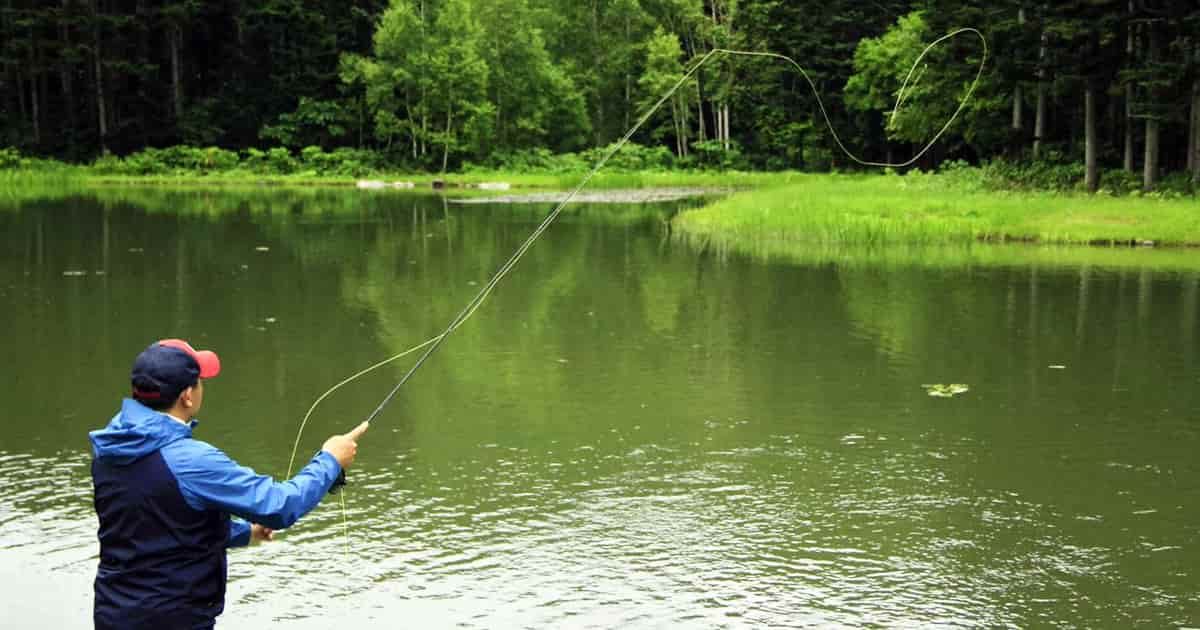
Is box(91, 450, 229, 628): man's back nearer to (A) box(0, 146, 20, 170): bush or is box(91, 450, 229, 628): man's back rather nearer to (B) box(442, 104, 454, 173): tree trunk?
(A) box(0, 146, 20, 170): bush

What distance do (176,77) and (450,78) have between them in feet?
43.5

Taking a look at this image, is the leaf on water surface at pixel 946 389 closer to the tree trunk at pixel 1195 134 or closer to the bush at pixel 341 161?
the tree trunk at pixel 1195 134

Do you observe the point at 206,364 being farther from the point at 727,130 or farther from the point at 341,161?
the point at 727,130

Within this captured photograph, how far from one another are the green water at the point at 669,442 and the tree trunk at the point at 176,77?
41860 millimetres

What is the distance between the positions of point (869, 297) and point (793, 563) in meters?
9.79

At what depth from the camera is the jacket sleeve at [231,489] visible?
10.9 ft

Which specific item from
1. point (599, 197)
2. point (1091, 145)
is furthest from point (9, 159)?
point (1091, 145)

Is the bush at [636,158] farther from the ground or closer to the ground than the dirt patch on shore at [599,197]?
farther from the ground

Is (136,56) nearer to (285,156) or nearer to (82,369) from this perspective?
(285,156)

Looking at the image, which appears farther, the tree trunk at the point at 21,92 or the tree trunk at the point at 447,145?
the tree trunk at the point at 21,92

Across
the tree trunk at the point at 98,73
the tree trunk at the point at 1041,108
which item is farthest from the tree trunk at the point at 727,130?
the tree trunk at the point at 98,73

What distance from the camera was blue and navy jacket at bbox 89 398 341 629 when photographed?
3312 millimetres

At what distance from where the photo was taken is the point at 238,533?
3.71m

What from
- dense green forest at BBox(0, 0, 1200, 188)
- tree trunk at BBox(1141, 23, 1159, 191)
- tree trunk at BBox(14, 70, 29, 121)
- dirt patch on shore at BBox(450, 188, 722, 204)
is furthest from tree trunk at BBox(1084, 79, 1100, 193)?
tree trunk at BBox(14, 70, 29, 121)
